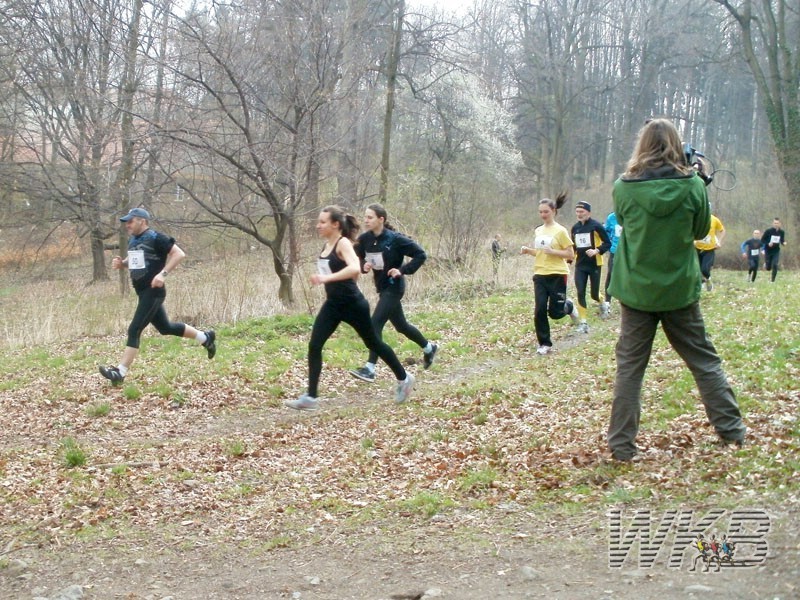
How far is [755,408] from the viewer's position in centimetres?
634

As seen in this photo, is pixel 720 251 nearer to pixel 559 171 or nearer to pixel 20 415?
pixel 559 171

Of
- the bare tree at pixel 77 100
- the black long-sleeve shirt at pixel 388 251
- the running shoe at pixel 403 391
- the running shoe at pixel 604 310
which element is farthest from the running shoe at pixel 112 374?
the running shoe at pixel 604 310

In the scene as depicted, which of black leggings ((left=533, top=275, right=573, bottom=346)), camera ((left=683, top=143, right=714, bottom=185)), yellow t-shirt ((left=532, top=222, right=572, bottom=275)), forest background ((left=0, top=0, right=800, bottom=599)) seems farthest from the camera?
black leggings ((left=533, top=275, right=573, bottom=346))

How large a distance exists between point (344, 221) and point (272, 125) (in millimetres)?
8403

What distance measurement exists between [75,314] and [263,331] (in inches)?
213

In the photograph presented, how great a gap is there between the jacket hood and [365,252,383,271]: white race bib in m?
4.65

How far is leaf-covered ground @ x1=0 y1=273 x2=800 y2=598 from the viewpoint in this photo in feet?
16.7

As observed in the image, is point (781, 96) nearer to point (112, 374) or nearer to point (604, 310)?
point (604, 310)

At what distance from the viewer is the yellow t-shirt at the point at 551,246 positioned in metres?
10.8

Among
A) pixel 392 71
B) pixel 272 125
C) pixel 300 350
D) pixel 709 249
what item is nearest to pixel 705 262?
pixel 709 249

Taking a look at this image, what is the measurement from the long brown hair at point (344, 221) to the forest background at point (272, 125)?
25.0 ft

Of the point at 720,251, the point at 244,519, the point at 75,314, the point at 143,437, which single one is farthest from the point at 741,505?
the point at 720,251

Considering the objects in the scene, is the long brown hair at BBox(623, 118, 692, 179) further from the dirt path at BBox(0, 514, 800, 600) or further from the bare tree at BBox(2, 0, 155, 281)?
the bare tree at BBox(2, 0, 155, 281)

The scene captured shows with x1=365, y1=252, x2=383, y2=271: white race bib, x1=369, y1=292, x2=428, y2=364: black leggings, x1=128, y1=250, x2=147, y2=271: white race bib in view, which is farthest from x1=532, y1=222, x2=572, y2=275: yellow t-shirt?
x1=128, y1=250, x2=147, y2=271: white race bib
